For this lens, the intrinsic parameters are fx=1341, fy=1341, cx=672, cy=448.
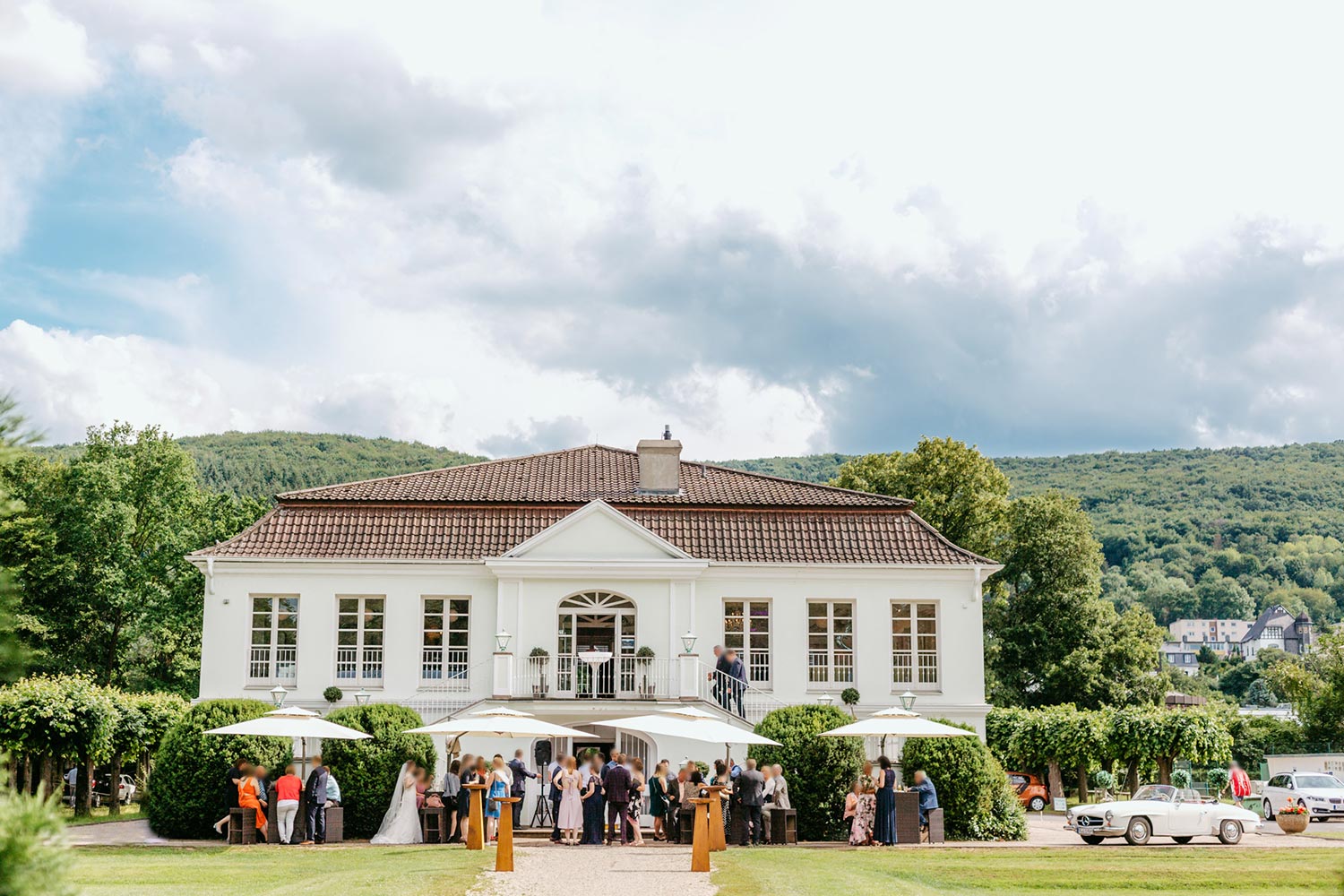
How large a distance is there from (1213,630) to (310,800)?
15240 cm

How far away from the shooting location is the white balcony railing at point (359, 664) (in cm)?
2892

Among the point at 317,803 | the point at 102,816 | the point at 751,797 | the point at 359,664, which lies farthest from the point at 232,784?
the point at 102,816

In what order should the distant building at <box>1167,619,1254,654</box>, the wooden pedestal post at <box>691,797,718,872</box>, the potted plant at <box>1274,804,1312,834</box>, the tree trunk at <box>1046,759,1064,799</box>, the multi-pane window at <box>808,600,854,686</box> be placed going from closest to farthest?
1. the wooden pedestal post at <box>691,797,718,872</box>
2. the potted plant at <box>1274,804,1312,834</box>
3. the multi-pane window at <box>808,600,854,686</box>
4. the tree trunk at <box>1046,759,1064,799</box>
5. the distant building at <box>1167,619,1254,654</box>

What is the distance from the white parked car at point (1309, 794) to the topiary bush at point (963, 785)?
11.2 meters

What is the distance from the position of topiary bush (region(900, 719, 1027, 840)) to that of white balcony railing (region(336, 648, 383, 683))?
38.2 ft

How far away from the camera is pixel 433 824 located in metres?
22.3

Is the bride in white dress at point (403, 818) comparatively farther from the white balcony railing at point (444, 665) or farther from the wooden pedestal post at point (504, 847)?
the wooden pedestal post at point (504, 847)

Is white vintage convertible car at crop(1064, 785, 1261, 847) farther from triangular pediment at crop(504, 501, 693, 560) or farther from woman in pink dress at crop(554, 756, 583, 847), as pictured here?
triangular pediment at crop(504, 501, 693, 560)

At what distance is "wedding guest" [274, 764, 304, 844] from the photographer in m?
21.5

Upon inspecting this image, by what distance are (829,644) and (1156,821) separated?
8.13 m

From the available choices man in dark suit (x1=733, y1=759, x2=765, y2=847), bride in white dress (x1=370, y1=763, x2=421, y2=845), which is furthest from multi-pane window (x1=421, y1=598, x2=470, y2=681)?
man in dark suit (x1=733, y1=759, x2=765, y2=847)

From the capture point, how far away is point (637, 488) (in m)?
31.8

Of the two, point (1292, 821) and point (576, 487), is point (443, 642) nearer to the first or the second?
point (576, 487)

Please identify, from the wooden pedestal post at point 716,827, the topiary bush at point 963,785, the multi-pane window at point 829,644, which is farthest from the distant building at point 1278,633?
the wooden pedestal post at point 716,827
